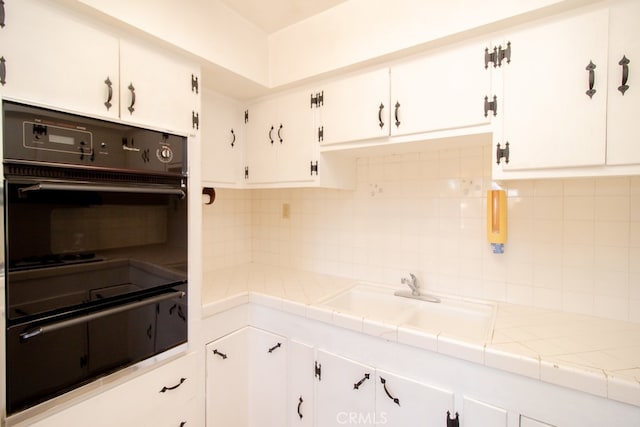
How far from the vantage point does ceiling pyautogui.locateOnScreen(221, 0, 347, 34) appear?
63.6 inches

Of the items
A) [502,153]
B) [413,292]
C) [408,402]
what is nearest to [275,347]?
[408,402]

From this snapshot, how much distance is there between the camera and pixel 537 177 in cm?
121

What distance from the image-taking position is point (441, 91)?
54.6 inches

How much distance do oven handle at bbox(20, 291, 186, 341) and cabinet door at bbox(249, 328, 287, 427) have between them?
0.57 m

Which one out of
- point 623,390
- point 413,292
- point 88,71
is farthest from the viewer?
point 413,292

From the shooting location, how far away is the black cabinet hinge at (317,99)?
69.2 inches

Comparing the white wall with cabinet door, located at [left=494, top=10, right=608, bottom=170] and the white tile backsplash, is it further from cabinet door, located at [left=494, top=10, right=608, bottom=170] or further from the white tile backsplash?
the white tile backsplash

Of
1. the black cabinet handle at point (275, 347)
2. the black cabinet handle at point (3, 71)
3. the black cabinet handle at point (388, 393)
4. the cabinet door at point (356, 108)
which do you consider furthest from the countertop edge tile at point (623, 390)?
the black cabinet handle at point (3, 71)

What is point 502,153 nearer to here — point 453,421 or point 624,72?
point 624,72

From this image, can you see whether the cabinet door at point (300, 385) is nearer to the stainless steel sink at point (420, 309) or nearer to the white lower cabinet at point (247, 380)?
the white lower cabinet at point (247, 380)

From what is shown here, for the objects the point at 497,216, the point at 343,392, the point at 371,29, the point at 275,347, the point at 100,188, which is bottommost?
the point at 343,392

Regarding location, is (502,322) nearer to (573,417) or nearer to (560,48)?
(573,417)

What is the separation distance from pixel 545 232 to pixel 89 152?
204 cm

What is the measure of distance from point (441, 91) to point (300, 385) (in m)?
1.63
